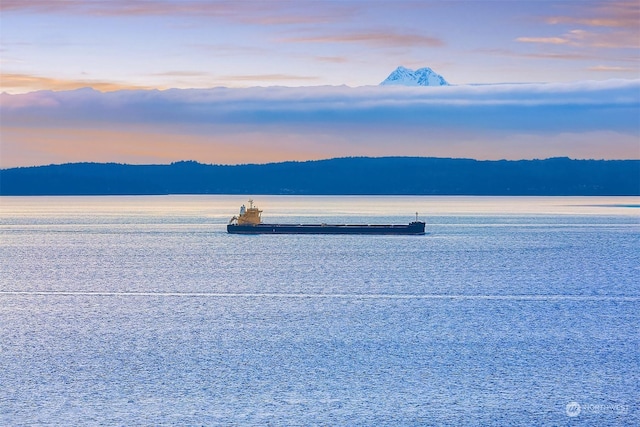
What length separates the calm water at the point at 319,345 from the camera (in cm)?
1867

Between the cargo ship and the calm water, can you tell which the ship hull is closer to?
the cargo ship

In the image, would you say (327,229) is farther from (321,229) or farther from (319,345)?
(319,345)

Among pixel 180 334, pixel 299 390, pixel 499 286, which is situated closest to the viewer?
pixel 299 390

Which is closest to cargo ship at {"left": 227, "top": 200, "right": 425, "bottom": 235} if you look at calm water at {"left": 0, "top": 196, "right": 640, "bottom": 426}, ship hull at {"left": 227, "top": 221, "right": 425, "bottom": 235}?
ship hull at {"left": 227, "top": 221, "right": 425, "bottom": 235}

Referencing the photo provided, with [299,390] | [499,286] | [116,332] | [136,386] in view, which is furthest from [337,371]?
[499,286]

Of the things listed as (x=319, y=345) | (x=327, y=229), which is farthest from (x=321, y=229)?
(x=319, y=345)

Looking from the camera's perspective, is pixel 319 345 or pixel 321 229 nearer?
pixel 319 345

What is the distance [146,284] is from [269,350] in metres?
22.1

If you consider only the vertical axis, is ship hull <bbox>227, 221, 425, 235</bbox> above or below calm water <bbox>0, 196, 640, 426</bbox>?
above

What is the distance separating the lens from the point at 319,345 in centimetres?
2662

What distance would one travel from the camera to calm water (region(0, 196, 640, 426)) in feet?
61.3

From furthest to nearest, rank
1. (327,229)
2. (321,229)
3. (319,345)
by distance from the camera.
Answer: (321,229), (327,229), (319,345)

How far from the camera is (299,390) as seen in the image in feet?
66.6

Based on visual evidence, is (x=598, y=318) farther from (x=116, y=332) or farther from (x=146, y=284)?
(x=146, y=284)
